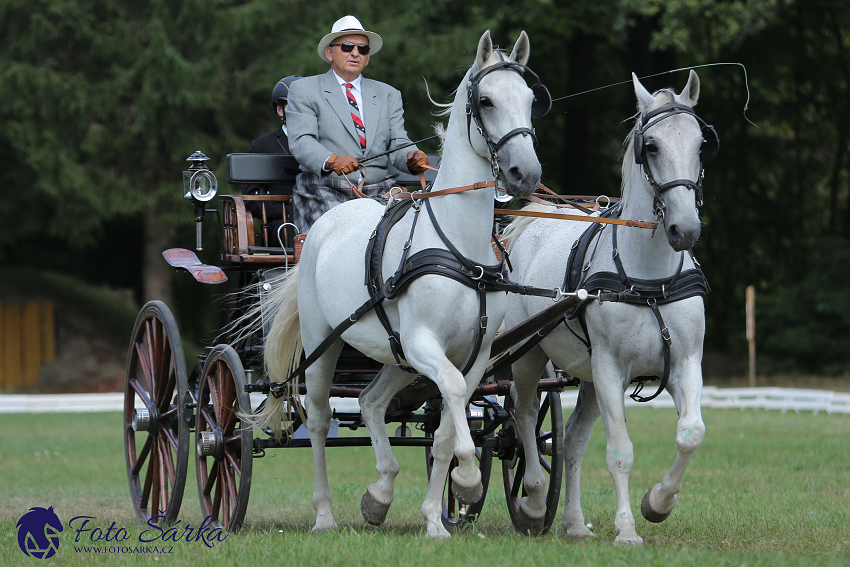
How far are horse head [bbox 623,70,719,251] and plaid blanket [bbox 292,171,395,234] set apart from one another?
2160 millimetres

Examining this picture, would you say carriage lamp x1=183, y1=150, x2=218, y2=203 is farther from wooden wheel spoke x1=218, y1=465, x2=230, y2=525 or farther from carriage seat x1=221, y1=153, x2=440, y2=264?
wooden wheel spoke x1=218, y1=465, x2=230, y2=525

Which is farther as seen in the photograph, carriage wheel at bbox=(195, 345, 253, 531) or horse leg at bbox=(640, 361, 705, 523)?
carriage wheel at bbox=(195, 345, 253, 531)

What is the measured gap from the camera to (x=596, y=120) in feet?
Answer: 83.7

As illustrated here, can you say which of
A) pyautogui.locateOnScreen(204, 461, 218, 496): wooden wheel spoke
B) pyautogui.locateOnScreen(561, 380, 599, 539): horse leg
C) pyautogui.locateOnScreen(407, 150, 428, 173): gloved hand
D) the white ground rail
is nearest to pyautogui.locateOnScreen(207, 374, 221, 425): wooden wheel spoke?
pyautogui.locateOnScreen(204, 461, 218, 496): wooden wheel spoke

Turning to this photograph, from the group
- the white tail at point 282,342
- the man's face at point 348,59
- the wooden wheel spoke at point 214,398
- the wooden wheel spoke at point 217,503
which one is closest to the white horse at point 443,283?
the white tail at point 282,342

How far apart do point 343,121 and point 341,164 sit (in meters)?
0.78

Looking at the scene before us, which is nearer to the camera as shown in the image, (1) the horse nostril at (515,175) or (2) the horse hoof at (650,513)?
(1) the horse nostril at (515,175)

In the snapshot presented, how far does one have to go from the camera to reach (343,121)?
22.2ft

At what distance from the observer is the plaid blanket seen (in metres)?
6.75

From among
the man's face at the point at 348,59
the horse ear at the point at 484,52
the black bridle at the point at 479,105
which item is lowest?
the black bridle at the point at 479,105

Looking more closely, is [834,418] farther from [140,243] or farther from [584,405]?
[140,243]

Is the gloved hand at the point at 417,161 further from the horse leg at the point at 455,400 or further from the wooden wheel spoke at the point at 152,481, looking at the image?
the wooden wheel spoke at the point at 152,481

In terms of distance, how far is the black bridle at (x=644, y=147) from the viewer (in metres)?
5.06

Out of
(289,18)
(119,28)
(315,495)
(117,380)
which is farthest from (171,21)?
(315,495)
